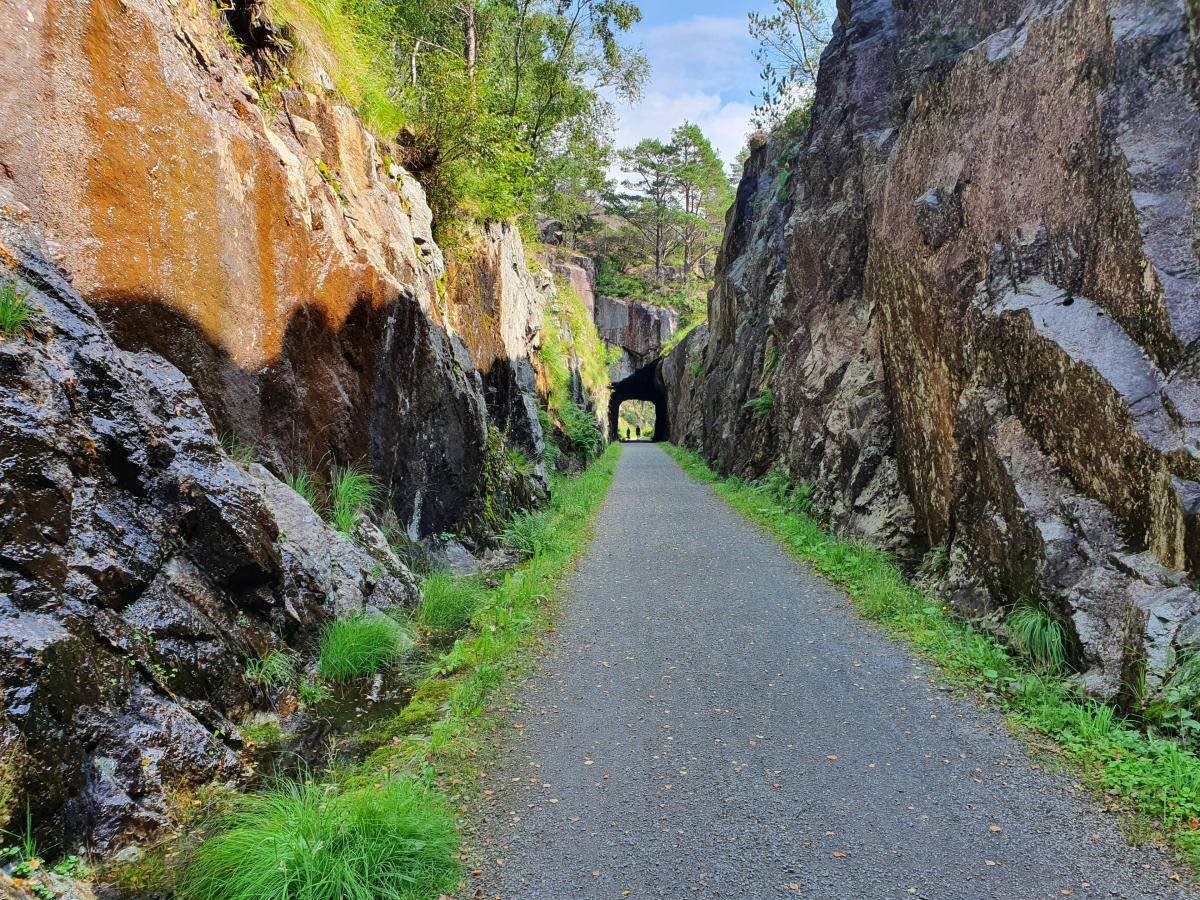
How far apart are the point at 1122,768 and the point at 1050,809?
0.55 meters

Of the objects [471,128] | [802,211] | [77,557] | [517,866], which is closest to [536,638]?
[517,866]

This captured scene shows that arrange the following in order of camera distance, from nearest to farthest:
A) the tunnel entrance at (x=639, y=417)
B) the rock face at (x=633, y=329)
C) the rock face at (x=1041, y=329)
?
the rock face at (x=1041, y=329) < the rock face at (x=633, y=329) < the tunnel entrance at (x=639, y=417)

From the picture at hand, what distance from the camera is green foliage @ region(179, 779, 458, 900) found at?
98.0 inches

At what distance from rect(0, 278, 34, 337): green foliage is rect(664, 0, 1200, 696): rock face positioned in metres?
6.42

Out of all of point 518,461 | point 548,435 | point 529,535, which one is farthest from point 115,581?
point 548,435

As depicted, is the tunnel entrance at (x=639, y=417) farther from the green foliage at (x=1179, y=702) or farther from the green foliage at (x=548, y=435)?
the green foliage at (x=1179, y=702)

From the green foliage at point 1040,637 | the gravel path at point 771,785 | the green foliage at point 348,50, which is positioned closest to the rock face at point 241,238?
the green foliage at point 348,50

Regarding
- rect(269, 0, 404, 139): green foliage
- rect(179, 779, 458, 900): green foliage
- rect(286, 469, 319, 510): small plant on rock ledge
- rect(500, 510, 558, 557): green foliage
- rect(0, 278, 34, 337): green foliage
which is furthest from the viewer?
rect(500, 510, 558, 557): green foliage

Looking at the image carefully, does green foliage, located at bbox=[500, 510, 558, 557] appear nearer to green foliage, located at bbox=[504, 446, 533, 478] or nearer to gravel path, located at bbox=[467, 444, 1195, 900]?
green foliage, located at bbox=[504, 446, 533, 478]

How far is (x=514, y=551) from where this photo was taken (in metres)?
8.58

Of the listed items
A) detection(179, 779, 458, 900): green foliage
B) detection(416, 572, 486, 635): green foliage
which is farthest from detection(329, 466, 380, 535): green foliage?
detection(179, 779, 458, 900): green foliage

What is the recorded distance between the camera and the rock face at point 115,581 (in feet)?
8.65

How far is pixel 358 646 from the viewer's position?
15.5 ft

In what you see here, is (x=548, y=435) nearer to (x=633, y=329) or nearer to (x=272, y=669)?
(x=272, y=669)
